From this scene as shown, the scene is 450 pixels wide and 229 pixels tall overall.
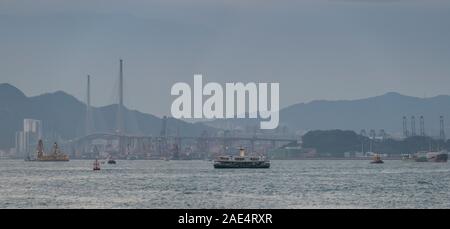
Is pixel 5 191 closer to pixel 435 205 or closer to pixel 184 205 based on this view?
pixel 184 205

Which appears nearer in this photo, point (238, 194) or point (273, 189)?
point (238, 194)

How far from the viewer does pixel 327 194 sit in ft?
166

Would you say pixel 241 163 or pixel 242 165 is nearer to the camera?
pixel 242 165

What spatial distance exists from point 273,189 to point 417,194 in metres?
8.07

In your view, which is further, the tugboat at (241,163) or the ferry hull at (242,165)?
the tugboat at (241,163)

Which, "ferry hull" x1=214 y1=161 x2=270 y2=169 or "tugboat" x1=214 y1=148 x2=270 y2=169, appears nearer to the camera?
"ferry hull" x1=214 y1=161 x2=270 y2=169

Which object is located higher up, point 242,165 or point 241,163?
point 241,163

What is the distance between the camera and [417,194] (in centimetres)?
5147
